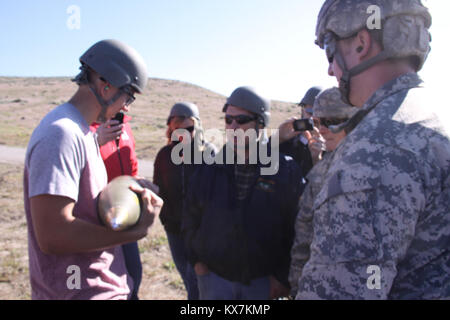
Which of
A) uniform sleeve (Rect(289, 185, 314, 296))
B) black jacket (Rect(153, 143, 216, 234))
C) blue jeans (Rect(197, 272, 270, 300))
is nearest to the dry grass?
black jacket (Rect(153, 143, 216, 234))

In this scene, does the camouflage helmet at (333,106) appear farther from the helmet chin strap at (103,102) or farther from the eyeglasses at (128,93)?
the helmet chin strap at (103,102)

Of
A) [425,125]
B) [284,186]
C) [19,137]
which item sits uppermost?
[425,125]

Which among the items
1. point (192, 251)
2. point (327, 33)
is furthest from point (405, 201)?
point (192, 251)

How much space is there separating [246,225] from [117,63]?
1684 millimetres

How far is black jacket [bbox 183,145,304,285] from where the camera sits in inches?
115

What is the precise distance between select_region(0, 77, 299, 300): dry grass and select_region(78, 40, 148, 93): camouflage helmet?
3.47 meters

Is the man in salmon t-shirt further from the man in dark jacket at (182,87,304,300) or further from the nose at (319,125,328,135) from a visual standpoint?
the nose at (319,125,328,135)

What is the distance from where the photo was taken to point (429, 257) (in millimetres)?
1364

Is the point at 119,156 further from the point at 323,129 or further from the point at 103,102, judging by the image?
the point at 323,129

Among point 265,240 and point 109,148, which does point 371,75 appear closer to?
point 265,240

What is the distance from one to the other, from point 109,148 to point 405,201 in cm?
306

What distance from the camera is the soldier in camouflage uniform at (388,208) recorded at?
1265 millimetres

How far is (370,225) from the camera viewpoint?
1262 mm

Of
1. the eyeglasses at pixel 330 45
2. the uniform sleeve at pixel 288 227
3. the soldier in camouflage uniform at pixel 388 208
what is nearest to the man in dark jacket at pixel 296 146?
the uniform sleeve at pixel 288 227
